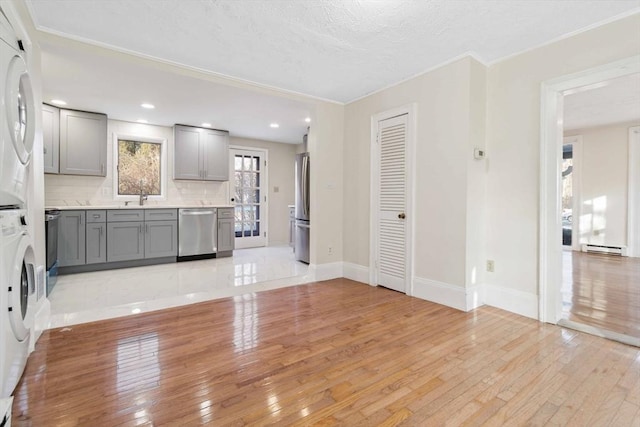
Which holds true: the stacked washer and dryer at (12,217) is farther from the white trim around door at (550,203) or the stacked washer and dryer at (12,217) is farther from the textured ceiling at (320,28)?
the white trim around door at (550,203)

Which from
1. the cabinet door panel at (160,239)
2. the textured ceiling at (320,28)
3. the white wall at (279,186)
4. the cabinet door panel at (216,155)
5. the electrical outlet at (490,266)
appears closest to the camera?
the textured ceiling at (320,28)

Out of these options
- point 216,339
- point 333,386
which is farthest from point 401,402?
point 216,339

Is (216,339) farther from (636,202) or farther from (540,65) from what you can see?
(636,202)

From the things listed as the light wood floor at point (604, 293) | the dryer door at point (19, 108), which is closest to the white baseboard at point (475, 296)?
the light wood floor at point (604, 293)

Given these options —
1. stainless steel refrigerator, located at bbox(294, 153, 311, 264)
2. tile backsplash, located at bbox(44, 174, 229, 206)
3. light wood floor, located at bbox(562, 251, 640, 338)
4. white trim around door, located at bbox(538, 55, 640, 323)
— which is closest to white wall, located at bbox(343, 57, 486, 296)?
white trim around door, located at bbox(538, 55, 640, 323)

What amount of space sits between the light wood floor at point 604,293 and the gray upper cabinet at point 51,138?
6.51 meters

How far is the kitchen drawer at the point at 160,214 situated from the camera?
4805 millimetres

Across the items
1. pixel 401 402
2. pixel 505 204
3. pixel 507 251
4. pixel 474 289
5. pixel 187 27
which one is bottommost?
pixel 401 402

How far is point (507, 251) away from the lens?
2922 mm

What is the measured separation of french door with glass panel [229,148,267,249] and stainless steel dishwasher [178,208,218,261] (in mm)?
1058

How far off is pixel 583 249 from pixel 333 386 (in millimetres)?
6663

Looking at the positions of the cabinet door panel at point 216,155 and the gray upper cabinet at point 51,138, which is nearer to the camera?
the gray upper cabinet at point 51,138

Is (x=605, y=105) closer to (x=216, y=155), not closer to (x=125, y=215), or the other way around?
(x=216, y=155)

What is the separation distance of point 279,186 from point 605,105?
5900mm
